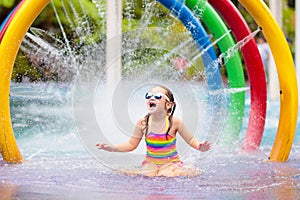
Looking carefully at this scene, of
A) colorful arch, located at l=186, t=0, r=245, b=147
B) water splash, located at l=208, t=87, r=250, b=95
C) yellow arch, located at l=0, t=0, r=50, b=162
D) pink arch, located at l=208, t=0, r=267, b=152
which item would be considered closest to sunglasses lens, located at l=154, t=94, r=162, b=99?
water splash, located at l=208, t=87, r=250, b=95

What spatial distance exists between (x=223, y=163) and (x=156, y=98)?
0.71 meters

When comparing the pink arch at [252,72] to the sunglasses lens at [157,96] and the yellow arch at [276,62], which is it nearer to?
the yellow arch at [276,62]

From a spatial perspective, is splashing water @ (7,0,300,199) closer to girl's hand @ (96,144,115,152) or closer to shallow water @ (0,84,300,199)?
shallow water @ (0,84,300,199)

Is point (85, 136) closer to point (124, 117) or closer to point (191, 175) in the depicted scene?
point (124, 117)

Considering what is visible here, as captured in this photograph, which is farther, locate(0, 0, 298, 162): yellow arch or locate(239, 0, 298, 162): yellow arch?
locate(239, 0, 298, 162): yellow arch

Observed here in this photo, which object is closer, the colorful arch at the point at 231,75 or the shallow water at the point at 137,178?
the shallow water at the point at 137,178

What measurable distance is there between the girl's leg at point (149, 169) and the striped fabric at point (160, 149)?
0.9 inches

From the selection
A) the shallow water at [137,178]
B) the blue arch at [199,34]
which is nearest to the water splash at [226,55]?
the blue arch at [199,34]

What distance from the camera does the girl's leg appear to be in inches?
144

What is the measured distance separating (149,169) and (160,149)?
129 millimetres

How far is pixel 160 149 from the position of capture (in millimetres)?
3742

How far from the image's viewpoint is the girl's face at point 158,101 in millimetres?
3672

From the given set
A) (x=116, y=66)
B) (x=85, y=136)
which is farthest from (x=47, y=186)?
(x=116, y=66)

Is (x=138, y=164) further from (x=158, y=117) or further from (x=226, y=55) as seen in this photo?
(x=226, y=55)
